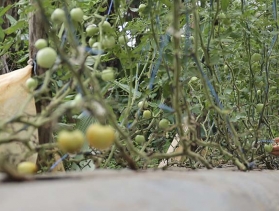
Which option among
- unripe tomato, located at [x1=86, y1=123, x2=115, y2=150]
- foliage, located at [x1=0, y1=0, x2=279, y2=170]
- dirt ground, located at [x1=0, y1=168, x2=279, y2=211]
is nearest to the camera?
dirt ground, located at [x1=0, y1=168, x2=279, y2=211]

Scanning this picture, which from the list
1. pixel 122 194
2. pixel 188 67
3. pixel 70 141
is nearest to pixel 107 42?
pixel 188 67

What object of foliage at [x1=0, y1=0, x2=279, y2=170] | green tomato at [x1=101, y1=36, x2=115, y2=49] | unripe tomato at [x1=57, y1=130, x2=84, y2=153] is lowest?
foliage at [x1=0, y1=0, x2=279, y2=170]

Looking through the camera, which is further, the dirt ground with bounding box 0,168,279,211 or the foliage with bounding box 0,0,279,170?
the foliage with bounding box 0,0,279,170

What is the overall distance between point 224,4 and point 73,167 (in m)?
0.66

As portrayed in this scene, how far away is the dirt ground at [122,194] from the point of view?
29cm

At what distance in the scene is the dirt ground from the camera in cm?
29

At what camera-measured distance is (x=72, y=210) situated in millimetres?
283

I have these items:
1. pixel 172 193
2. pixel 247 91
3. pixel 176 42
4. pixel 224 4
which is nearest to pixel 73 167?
pixel 247 91

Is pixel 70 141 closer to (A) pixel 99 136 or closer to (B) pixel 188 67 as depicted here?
(A) pixel 99 136

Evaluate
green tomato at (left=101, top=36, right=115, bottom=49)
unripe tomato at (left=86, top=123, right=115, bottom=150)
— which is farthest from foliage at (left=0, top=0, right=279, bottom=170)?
unripe tomato at (left=86, top=123, right=115, bottom=150)

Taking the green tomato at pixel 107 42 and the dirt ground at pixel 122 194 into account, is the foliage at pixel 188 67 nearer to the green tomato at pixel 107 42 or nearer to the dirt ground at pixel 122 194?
the green tomato at pixel 107 42

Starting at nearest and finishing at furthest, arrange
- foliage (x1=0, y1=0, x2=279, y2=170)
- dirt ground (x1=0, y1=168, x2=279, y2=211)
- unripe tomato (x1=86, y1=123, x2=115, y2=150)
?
dirt ground (x1=0, y1=168, x2=279, y2=211), unripe tomato (x1=86, y1=123, x2=115, y2=150), foliage (x1=0, y1=0, x2=279, y2=170)

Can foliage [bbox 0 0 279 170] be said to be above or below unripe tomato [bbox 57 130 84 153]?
below

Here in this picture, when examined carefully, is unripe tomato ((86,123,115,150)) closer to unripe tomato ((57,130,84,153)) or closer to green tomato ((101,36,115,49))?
unripe tomato ((57,130,84,153))
